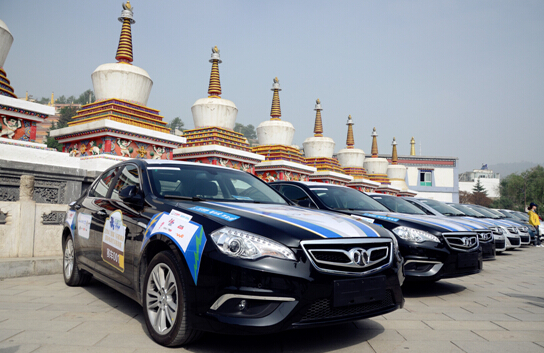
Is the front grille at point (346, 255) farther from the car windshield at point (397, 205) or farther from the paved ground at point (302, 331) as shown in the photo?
the car windshield at point (397, 205)

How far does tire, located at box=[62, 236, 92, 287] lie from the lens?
503 centimetres

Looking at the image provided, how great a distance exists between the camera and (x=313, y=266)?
8.94 ft

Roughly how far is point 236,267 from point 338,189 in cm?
430

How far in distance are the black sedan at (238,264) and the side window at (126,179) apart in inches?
9.4

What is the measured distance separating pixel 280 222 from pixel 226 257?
489mm

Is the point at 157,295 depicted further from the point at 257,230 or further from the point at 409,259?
the point at 409,259

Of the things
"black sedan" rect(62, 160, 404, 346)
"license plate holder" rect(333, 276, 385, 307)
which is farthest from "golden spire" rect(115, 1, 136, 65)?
"license plate holder" rect(333, 276, 385, 307)

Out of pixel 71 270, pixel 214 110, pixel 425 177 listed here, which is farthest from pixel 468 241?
pixel 425 177

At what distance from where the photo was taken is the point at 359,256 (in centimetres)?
293

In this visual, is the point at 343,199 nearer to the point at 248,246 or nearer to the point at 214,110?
the point at 248,246

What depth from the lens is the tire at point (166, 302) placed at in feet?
9.32

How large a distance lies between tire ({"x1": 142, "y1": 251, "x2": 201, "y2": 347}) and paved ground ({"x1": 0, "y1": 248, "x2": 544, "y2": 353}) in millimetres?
128

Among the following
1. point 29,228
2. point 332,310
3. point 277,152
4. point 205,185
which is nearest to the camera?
point 332,310

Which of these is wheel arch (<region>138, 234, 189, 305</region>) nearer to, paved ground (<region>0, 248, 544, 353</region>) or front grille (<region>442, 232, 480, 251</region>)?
paved ground (<region>0, 248, 544, 353</region>)
